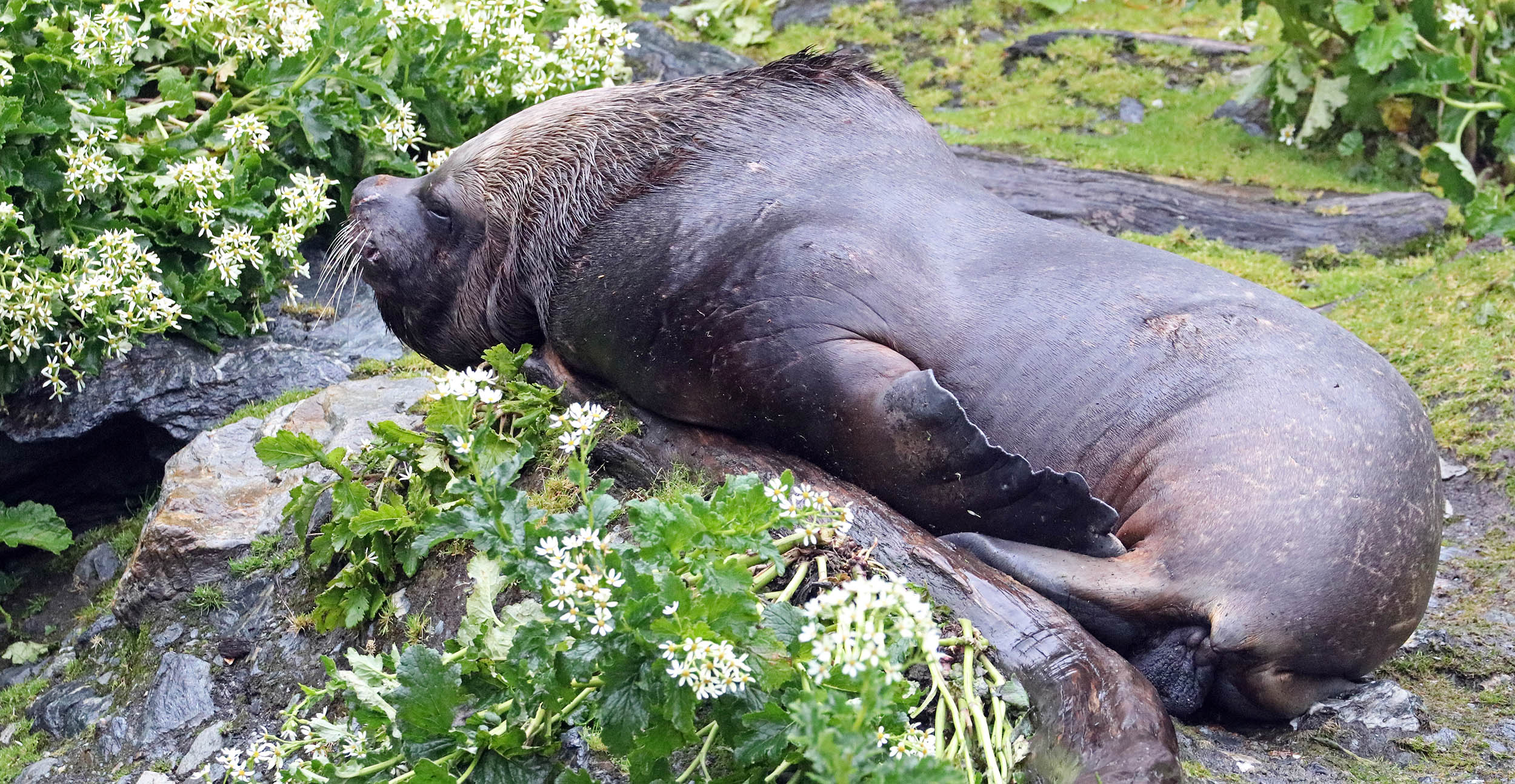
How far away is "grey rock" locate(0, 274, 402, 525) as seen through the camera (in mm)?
5980

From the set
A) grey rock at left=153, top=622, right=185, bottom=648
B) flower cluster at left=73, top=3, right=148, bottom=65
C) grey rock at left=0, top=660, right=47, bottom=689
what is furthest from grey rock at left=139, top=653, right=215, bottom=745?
flower cluster at left=73, top=3, right=148, bottom=65

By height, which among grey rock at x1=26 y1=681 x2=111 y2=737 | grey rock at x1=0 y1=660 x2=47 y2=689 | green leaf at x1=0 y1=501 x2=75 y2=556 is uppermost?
green leaf at x1=0 y1=501 x2=75 y2=556

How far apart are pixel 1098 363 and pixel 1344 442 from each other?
768 millimetres

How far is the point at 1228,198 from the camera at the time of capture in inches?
356

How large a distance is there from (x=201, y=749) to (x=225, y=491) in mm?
1356

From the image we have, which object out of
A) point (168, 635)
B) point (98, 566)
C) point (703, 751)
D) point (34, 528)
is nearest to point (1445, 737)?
point (703, 751)

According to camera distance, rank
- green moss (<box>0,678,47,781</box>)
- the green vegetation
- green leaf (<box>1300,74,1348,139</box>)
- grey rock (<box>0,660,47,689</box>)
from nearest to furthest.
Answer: green moss (<box>0,678,47,781</box>), the green vegetation, grey rock (<box>0,660,47,689</box>), green leaf (<box>1300,74,1348,139</box>)

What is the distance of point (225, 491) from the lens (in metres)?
5.39

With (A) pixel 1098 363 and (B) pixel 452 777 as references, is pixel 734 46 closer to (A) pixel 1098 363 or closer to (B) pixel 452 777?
(A) pixel 1098 363

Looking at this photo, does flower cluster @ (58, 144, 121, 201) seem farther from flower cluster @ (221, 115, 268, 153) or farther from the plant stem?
the plant stem

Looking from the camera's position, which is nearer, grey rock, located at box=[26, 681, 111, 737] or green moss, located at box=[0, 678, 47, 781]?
green moss, located at box=[0, 678, 47, 781]

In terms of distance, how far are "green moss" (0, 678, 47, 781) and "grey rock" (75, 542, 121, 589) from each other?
0.70m

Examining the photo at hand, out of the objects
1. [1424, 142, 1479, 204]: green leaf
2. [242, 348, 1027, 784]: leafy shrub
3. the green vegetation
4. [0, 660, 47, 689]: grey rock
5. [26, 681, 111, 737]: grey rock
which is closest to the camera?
[242, 348, 1027, 784]: leafy shrub

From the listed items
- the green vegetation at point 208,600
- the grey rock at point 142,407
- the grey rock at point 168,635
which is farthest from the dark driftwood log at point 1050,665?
the grey rock at point 142,407
